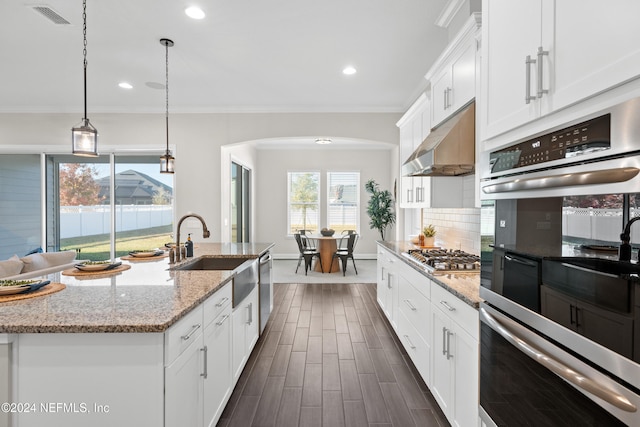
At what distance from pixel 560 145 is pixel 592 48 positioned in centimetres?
28

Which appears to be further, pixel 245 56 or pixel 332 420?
pixel 245 56

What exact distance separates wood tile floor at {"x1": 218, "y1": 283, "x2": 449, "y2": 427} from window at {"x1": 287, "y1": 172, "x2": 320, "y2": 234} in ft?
14.8

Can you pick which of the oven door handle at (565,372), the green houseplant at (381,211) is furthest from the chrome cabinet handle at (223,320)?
the green houseplant at (381,211)

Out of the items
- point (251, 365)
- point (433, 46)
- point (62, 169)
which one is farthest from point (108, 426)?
point (62, 169)

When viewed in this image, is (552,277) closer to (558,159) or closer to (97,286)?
(558,159)

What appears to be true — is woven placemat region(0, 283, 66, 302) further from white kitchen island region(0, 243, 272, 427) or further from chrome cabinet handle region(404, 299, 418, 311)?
chrome cabinet handle region(404, 299, 418, 311)

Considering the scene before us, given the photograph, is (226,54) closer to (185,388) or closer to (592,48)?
(185,388)

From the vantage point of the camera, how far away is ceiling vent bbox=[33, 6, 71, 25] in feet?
8.79

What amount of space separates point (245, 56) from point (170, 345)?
3.15 meters

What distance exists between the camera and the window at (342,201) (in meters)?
8.57

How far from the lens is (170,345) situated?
1345 mm

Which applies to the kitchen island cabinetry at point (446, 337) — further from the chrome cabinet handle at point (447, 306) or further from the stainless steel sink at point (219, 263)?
the stainless steel sink at point (219, 263)

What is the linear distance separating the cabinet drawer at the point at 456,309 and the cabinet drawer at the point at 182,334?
139cm

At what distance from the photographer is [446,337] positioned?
6.43 feet
